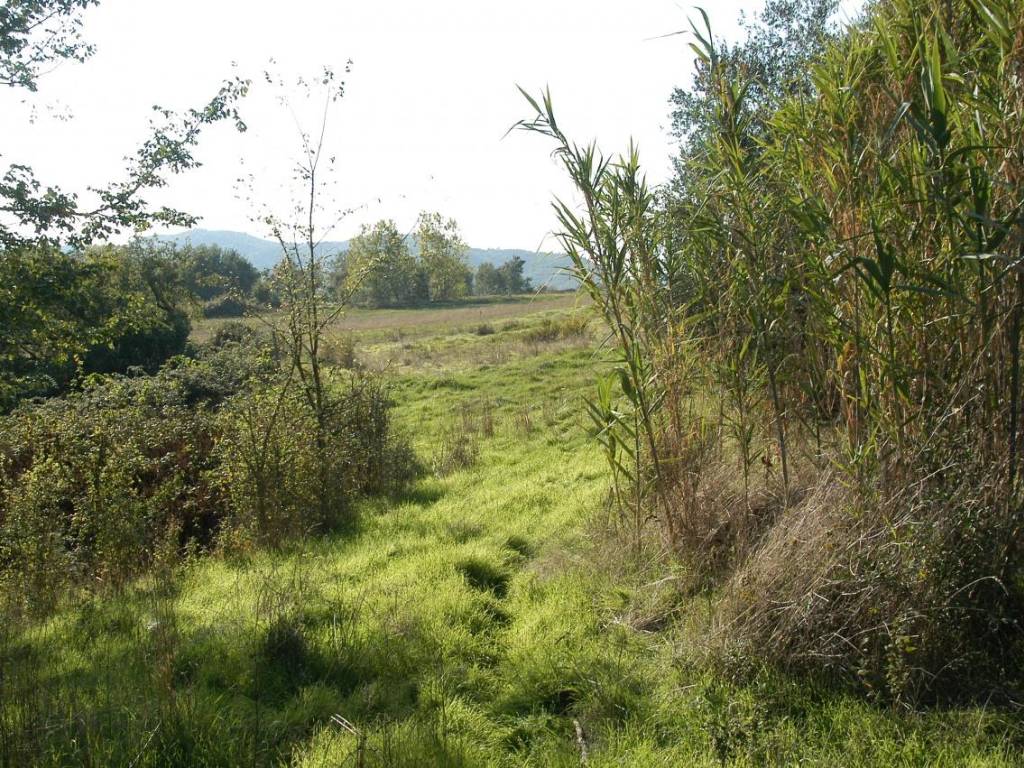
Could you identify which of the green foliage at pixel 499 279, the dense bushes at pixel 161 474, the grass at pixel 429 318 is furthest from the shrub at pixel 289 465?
the green foliage at pixel 499 279

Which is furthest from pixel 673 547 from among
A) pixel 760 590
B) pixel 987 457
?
pixel 987 457

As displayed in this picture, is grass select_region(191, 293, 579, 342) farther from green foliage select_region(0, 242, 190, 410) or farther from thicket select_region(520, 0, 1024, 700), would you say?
thicket select_region(520, 0, 1024, 700)

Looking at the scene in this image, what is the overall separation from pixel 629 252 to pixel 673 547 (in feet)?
7.15

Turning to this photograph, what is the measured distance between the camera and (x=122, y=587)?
623cm

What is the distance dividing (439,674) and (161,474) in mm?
6448

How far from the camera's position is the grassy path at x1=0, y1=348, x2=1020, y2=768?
3186 millimetres

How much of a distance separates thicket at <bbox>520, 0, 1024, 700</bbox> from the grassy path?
355 mm

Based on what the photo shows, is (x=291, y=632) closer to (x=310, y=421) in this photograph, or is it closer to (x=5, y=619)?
(x=5, y=619)

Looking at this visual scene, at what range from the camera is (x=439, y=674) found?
13.6ft

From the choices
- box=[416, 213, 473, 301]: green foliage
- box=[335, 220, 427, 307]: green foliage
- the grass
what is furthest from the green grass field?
box=[416, 213, 473, 301]: green foliage

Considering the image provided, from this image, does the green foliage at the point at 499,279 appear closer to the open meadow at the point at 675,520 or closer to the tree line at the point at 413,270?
the tree line at the point at 413,270

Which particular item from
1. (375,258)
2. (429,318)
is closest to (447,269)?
(429,318)

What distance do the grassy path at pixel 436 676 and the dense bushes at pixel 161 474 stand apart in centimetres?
89

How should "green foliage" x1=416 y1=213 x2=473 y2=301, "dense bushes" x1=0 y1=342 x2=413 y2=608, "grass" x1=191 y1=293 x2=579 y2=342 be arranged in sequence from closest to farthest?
"dense bushes" x1=0 y1=342 x2=413 y2=608 → "grass" x1=191 y1=293 x2=579 y2=342 → "green foliage" x1=416 y1=213 x2=473 y2=301
